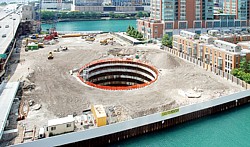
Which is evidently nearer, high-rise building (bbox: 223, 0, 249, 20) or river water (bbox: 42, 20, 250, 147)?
river water (bbox: 42, 20, 250, 147)

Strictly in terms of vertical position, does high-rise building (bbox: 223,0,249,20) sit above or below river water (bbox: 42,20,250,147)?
above

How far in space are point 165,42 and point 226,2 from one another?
1825 inches

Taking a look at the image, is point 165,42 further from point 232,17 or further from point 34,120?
point 34,120

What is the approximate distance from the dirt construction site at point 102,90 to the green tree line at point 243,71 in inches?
131

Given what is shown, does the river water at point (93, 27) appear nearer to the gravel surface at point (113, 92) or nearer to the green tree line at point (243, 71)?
the gravel surface at point (113, 92)

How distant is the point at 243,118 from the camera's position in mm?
36188

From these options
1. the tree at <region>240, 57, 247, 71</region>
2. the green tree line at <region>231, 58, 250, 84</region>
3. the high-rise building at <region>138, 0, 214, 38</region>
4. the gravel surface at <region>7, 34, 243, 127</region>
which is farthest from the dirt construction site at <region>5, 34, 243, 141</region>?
the high-rise building at <region>138, 0, 214, 38</region>

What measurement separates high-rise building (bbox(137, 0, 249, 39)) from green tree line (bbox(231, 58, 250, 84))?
41.0 m

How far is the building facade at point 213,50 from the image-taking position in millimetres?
48406

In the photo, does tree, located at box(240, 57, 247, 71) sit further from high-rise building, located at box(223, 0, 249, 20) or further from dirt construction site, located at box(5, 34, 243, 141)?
high-rise building, located at box(223, 0, 249, 20)

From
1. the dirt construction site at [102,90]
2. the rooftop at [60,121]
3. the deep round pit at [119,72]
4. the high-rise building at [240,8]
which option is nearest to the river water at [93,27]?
the high-rise building at [240,8]

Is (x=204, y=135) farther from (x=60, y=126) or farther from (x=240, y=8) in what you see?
(x=240, y=8)

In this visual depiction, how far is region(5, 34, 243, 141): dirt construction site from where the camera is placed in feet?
105

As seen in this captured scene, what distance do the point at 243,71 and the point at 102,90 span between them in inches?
923
